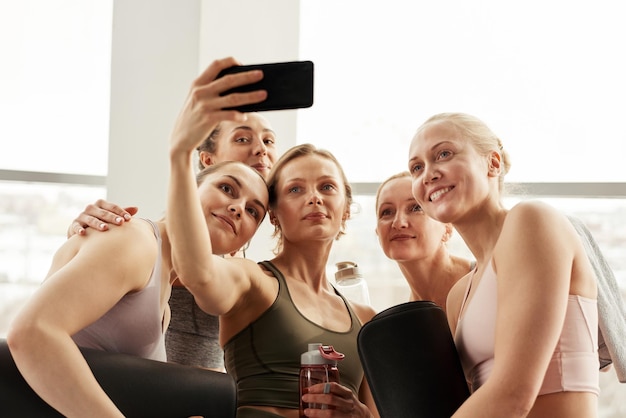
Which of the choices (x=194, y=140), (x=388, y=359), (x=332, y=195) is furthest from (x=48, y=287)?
(x=332, y=195)

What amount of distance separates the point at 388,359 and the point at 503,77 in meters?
2.18

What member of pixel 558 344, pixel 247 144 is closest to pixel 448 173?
pixel 558 344

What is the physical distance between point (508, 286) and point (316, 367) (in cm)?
40

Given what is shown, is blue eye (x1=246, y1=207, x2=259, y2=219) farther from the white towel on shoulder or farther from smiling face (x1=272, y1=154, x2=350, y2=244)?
the white towel on shoulder

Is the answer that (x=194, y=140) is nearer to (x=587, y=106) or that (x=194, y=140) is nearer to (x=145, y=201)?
(x=145, y=201)

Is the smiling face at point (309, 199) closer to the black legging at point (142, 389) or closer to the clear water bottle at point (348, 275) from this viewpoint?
the clear water bottle at point (348, 275)

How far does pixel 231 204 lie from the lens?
64.0 inches

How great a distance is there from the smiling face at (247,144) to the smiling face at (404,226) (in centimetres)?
41

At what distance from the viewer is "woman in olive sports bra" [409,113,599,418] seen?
1.18 meters

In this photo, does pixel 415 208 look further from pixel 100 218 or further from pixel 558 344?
pixel 100 218

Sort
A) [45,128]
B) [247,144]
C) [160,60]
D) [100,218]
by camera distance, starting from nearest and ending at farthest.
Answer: [100,218] → [247,144] → [160,60] → [45,128]

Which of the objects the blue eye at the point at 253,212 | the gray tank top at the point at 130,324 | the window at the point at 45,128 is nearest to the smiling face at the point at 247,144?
the blue eye at the point at 253,212

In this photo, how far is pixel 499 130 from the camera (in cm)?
316

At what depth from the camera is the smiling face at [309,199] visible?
1.72 metres
